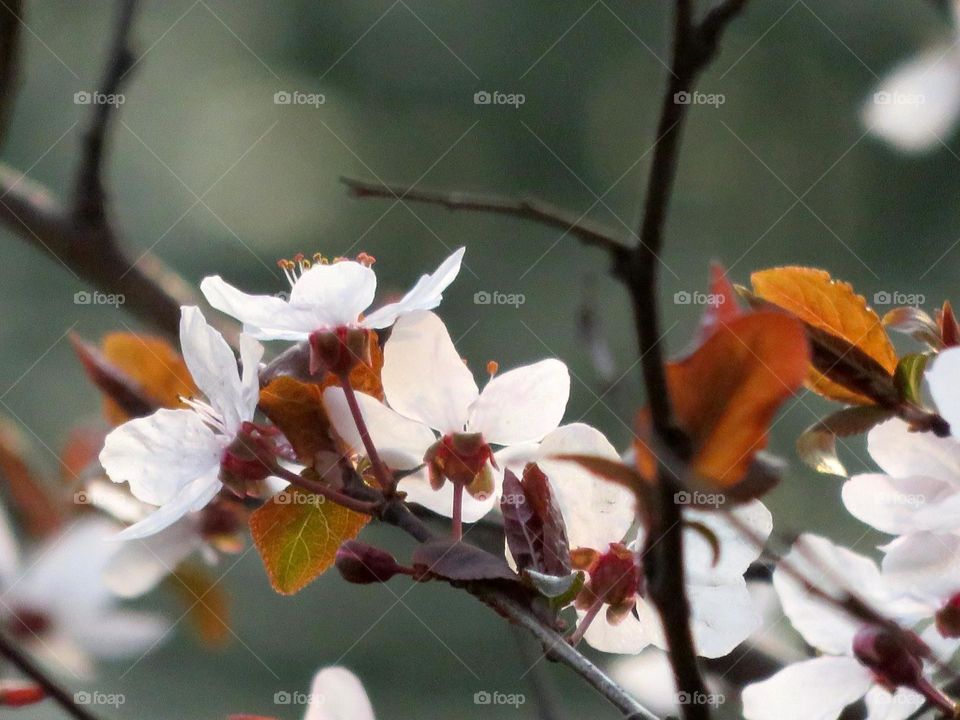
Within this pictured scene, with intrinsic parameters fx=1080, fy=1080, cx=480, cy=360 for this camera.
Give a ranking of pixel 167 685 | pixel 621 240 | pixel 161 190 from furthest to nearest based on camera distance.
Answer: pixel 161 190, pixel 167 685, pixel 621 240

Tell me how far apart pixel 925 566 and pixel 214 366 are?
261 millimetres

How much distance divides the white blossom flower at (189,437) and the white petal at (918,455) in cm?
23

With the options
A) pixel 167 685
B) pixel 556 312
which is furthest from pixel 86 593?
pixel 556 312

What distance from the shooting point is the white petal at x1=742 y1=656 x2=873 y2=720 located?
38cm

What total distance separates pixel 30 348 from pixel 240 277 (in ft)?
1.87

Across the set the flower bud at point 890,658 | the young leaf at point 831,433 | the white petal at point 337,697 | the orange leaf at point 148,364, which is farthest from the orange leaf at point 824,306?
the orange leaf at point 148,364

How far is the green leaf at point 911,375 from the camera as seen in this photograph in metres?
0.42

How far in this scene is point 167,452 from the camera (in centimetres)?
40

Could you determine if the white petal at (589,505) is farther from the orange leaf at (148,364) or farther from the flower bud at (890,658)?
the orange leaf at (148,364)

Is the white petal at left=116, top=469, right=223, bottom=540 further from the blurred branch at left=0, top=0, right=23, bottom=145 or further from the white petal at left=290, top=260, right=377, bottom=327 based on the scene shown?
the blurred branch at left=0, top=0, right=23, bottom=145

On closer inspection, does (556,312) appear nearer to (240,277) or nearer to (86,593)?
(240,277)

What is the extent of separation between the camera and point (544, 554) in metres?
0.38

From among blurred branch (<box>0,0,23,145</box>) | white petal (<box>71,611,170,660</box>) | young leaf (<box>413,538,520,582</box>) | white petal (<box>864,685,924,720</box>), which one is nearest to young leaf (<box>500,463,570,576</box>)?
young leaf (<box>413,538,520,582</box>)

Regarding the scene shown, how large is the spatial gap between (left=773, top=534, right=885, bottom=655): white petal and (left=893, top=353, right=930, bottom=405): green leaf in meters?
0.07
